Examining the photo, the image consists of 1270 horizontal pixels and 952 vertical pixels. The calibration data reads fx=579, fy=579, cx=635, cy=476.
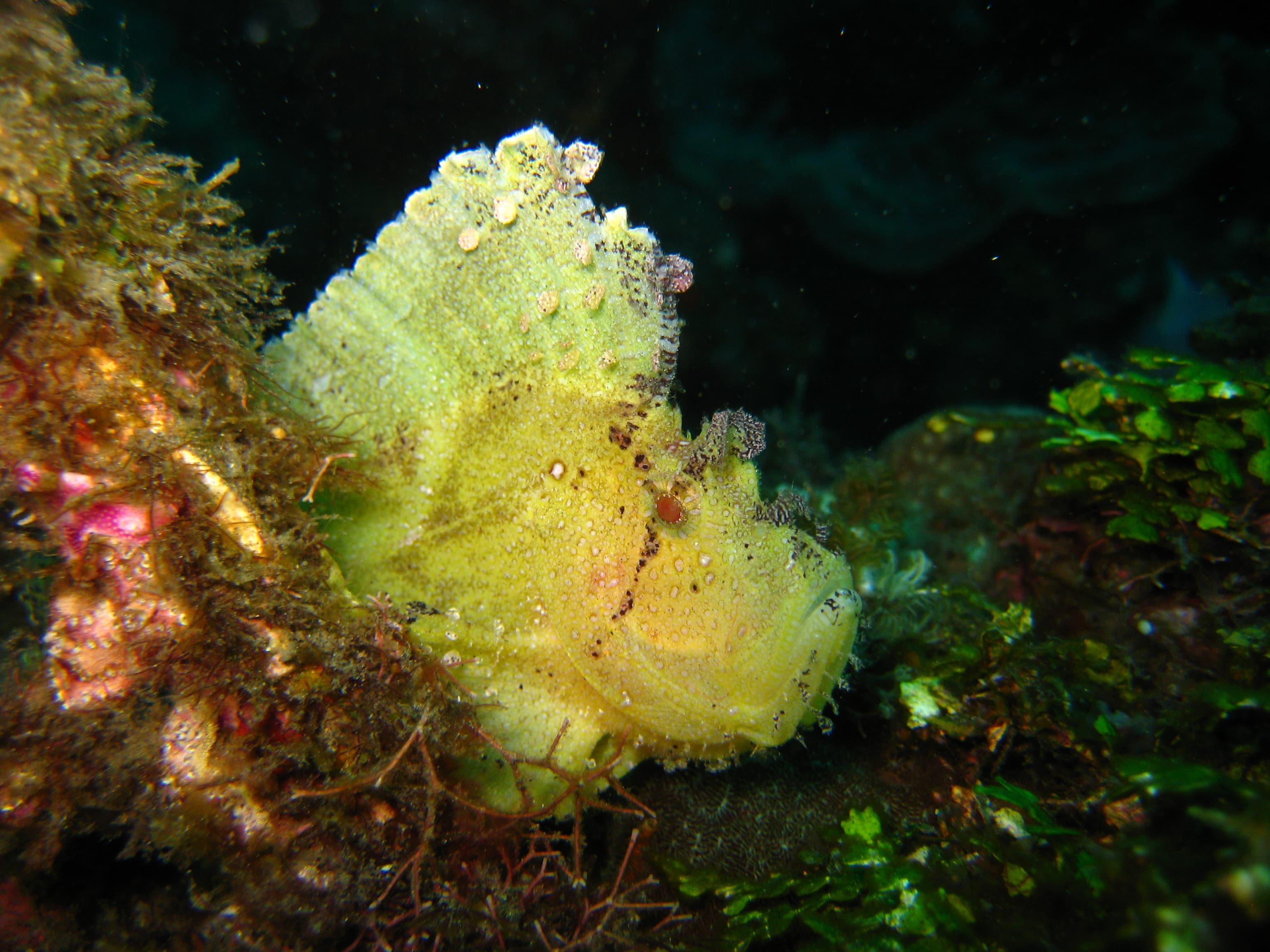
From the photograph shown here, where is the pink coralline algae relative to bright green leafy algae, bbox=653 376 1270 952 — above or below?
below

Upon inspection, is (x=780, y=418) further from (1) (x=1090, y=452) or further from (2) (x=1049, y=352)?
Answer: (2) (x=1049, y=352)

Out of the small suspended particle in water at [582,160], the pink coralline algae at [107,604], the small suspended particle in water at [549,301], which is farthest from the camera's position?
the small suspended particle in water at [582,160]

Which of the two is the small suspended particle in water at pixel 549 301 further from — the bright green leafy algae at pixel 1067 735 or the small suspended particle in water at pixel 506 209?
the bright green leafy algae at pixel 1067 735

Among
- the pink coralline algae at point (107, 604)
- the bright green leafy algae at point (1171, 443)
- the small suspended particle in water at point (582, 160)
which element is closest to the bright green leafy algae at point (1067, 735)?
the bright green leafy algae at point (1171, 443)

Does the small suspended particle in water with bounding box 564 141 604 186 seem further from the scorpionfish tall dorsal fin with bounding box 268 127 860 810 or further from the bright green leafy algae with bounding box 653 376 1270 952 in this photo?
the bright green leafy algae with bounding box 653 376 1270 952

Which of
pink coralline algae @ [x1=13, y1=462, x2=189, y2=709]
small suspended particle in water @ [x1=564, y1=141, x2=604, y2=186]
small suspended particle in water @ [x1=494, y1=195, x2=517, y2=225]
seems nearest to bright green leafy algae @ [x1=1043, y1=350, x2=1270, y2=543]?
small suspended particle in water @ [x1=564, y1=141, x2=604, y2=186]

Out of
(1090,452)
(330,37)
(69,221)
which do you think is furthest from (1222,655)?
(330,37)
